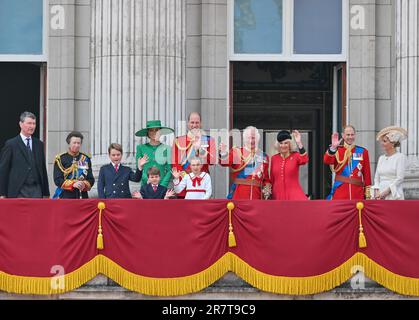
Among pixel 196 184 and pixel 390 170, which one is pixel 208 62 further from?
pixel 390 170

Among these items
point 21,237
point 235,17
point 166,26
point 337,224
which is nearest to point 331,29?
point 235,17

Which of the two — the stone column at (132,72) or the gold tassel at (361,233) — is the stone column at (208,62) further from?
the gold tassel at (361,233)

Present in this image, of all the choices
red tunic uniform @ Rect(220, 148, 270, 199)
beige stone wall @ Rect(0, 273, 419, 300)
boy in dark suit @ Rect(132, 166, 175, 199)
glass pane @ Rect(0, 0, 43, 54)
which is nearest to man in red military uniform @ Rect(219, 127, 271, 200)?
red tunic uniform @ Rect(220, 148, 270, 199)

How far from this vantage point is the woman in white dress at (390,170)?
717 inches

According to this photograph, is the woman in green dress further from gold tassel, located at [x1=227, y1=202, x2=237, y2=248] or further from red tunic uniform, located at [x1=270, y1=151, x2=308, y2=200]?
gold tassel, located at [x1=227, y1=202, x2=237, y2=248]

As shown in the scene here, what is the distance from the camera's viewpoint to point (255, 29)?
21594 millimetres

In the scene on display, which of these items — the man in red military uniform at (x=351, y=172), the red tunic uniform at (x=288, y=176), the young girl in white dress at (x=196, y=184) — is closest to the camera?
the young girl in white dress at (x=196, y=184)

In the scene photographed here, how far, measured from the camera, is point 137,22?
803 inches

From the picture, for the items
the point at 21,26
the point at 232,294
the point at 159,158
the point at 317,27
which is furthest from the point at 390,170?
the point at 21,26

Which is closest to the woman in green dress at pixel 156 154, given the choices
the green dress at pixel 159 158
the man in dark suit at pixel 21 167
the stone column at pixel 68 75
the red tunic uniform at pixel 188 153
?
the green dress at pixel 159 158

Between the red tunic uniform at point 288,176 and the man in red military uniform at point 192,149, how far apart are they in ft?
3.40

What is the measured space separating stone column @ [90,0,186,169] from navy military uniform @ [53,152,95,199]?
1925 millimetres

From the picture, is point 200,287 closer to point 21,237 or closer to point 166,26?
point 21,237

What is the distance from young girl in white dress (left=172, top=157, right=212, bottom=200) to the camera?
1781cm
